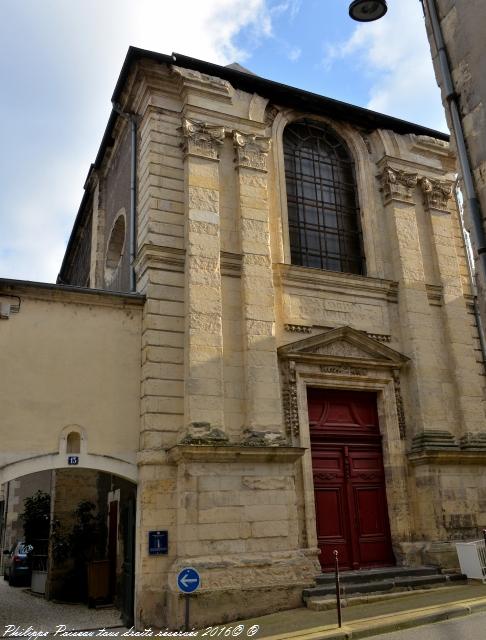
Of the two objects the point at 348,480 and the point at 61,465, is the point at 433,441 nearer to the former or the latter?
the point at 348,480

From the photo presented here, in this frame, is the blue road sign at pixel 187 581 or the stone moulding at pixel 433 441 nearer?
the blue road sign at pixel 187 581

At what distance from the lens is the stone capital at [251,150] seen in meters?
11.3

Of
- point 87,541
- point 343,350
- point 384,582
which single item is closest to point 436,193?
point 343,350

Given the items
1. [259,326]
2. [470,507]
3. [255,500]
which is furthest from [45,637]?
[470,507]

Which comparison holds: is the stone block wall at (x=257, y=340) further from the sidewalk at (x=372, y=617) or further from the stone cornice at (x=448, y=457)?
the sidewalk at (x=372, y=617)

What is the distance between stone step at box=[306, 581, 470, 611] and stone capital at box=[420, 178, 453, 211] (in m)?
7.44

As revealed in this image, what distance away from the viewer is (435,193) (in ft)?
42.7

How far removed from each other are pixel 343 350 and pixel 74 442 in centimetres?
497

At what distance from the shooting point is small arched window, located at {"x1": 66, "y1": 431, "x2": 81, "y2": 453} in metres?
9.05

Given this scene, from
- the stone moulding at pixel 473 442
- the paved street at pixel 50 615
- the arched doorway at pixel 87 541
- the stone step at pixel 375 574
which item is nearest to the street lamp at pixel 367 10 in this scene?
the arched doorway at pixel 87 541

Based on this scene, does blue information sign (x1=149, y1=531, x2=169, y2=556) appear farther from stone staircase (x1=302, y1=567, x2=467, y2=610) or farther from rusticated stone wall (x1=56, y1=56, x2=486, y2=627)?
stone staircase (x1=302, y1=567, x2=467, y2=610)

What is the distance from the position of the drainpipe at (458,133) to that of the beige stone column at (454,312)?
25.3ft

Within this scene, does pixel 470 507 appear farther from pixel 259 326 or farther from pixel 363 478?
pixel 259 326

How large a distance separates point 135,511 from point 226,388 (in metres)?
2.34
